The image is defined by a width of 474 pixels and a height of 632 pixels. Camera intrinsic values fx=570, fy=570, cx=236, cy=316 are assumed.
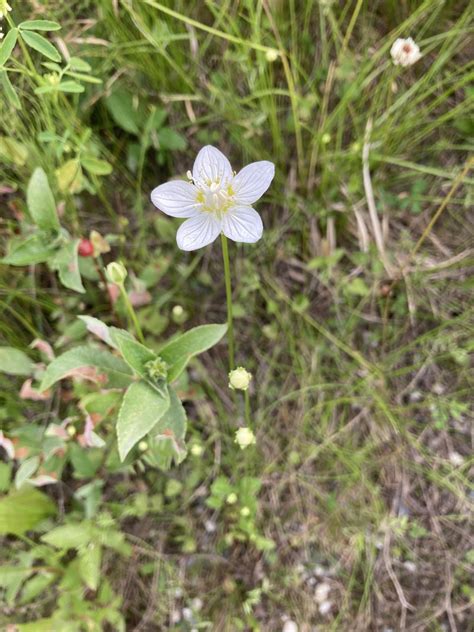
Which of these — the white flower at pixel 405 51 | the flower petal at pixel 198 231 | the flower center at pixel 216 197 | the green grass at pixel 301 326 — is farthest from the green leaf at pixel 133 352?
the white flower at pixel 405 51

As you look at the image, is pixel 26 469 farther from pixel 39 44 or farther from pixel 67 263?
pixel 39 44

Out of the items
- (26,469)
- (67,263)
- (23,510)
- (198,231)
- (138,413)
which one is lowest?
(23,510)

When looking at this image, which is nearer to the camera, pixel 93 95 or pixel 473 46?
pixel 93 95

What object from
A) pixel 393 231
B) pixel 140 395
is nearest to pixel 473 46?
pixel 393 231

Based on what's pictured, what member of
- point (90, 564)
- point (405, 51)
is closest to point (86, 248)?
point (90, 564)

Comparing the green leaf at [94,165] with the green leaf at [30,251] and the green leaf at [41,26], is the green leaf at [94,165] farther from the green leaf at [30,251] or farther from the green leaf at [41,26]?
the green leaf at [41,26]

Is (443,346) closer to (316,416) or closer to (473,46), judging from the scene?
(316,416)
